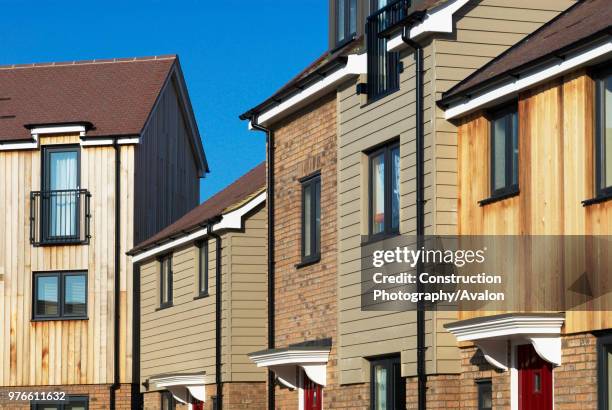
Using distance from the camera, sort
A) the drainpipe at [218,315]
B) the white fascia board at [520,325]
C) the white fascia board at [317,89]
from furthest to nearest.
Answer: the drainpipe at [218,315] → the white fascia board at [317,89] → the white fascia board at [520,325]

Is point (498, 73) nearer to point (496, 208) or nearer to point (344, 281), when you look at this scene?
point (496, 208)

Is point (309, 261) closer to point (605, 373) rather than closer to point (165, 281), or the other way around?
point (605, 373)

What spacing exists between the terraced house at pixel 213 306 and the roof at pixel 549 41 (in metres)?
8.99

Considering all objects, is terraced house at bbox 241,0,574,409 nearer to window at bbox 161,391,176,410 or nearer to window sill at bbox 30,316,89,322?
window at bbox 161,391,176,410

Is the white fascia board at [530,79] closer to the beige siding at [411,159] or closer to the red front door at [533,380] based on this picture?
the beige siding at [411,159]

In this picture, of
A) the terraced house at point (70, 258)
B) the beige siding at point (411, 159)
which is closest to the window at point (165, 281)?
the terraced house at point (70, 258)

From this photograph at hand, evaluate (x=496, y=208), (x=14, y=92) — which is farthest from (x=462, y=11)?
(x=14, y=92)

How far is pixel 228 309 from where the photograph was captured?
28.8 meters

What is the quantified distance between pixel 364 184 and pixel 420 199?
2.17m

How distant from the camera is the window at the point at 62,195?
120ft

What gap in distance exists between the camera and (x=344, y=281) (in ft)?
75.3

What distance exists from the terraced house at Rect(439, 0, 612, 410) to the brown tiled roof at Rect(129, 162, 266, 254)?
31.6 ft

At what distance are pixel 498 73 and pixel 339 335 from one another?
232 inches

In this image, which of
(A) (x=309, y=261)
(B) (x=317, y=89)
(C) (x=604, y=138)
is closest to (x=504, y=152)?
(C) (x=604, y=138)
